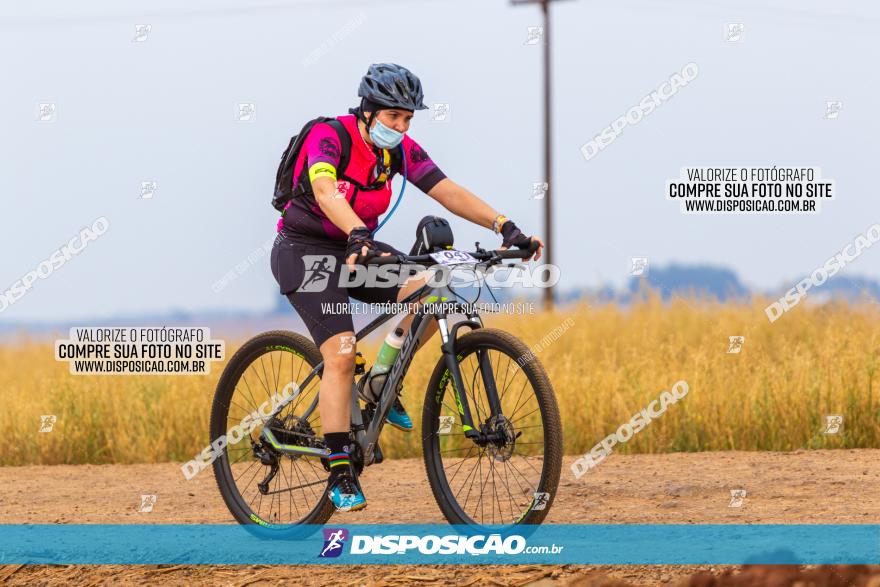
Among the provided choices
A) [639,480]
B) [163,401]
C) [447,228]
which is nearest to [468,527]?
[447,228]

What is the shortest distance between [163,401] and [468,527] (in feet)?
19.0

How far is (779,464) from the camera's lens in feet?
28.9

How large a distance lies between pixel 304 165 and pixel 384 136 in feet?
1.69

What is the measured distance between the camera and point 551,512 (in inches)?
287

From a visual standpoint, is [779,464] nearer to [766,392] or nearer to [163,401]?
[766,392]

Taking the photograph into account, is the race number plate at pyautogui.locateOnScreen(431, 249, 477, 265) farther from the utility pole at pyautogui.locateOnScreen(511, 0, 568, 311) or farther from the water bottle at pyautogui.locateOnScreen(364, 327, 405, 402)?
the utility pole at pyautogui.locateOnScreen(511, 0, 568, 311)

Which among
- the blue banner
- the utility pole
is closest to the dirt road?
the blue banner

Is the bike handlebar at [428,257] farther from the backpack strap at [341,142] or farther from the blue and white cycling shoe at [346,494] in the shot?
the blue and white cycling shoe at [346,494]

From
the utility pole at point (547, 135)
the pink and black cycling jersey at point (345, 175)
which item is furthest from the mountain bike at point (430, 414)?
the utility pole at point (547, 135)

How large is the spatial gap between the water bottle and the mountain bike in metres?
0.03

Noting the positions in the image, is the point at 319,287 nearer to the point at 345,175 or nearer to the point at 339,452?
the point at 345,175

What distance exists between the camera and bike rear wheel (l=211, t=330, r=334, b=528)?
22.4 ft

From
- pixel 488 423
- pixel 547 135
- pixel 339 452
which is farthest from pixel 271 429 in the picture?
pixel 547 135

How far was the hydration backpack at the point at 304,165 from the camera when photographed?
6.23m
